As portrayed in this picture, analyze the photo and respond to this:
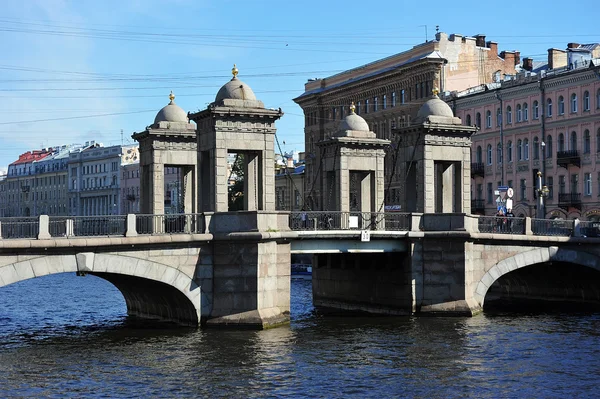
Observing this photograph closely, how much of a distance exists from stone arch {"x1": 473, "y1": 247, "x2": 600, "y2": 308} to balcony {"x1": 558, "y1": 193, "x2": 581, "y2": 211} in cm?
2120

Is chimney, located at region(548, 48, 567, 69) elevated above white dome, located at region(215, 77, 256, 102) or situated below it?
above

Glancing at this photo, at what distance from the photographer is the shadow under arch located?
34.0m

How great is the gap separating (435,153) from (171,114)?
10.7 metres

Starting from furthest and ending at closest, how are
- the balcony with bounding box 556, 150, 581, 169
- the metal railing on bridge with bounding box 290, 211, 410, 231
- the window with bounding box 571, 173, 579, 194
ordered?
1. the window with bounding box 571, 173, 579, 194
2. the balcony with bounding box 556, 150, 581, 169
3. the metal railing on bridge with bounding box 290, 211, 410, 231

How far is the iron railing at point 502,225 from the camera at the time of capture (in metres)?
45.3

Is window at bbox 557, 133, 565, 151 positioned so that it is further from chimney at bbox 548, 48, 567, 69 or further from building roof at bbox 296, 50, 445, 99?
building roof at bbox 296, 50, 445, 99

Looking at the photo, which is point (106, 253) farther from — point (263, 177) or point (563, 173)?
point (563, 173)

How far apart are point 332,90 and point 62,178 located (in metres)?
74.5

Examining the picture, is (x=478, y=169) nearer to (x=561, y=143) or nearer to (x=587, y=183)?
(x=561, y=143)

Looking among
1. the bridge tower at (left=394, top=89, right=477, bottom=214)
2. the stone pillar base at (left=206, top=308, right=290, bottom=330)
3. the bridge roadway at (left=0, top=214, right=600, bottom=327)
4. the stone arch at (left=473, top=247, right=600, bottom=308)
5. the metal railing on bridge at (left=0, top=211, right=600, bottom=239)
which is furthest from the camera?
the stone arch at (left=473, top=247, right=600, bottom=308)

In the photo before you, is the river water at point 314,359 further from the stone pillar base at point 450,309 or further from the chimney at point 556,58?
the chimney at point 556,58

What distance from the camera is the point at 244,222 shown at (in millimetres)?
38031

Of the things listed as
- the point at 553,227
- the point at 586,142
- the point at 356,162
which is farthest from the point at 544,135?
the point at 356,162

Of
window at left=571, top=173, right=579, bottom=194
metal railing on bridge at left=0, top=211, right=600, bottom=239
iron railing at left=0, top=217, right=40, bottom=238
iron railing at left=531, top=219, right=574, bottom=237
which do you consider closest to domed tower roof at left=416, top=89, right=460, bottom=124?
metal railing on bridge at left=0, top=211, right=600, bottom=239
